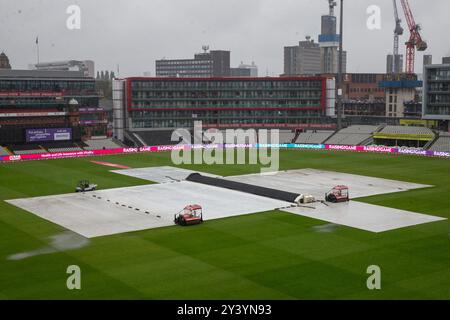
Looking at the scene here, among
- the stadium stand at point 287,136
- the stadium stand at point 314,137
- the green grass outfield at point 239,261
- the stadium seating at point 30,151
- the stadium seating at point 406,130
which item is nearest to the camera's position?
the green grass outfield at point 239,261

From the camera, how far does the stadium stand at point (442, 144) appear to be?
11309 centimetres

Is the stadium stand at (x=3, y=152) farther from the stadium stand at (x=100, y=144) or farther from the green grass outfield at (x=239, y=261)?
the green grass outfield at (x=239, y=261)

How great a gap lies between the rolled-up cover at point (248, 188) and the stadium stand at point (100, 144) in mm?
52349

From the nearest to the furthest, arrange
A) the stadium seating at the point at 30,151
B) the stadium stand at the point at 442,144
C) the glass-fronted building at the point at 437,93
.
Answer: the stadium seating at the point at 30,151, the stadium stand at the point at 442,144, the glass-fronted building at the point at 437,93

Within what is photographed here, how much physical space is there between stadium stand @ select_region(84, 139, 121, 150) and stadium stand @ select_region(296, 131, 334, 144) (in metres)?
42.2

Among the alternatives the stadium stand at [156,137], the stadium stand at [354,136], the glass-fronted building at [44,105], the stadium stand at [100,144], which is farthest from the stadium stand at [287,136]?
the glass-fronted building at [44,105]

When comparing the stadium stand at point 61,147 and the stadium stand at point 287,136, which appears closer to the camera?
the stadium stand at point 61,147

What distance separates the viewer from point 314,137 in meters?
136

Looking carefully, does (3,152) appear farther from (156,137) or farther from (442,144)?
(442,144)

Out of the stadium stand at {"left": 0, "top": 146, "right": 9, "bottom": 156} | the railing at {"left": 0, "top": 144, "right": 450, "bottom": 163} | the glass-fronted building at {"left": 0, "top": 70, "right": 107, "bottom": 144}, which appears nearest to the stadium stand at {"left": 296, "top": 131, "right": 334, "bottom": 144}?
the railing at {"left": 0, "top": 144, "right": 450, "bottom": 163}
